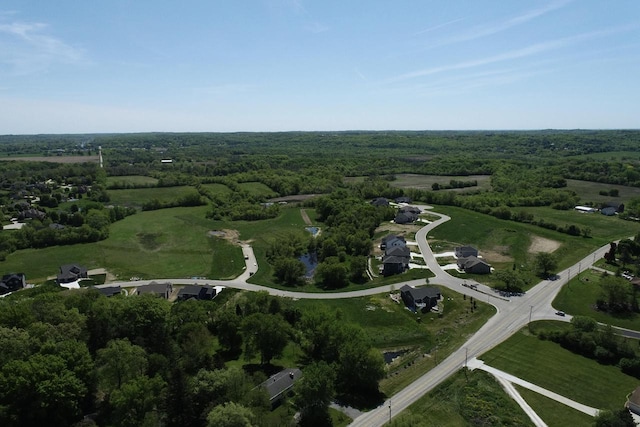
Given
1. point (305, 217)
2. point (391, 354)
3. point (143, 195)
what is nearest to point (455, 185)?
point (305, 217)

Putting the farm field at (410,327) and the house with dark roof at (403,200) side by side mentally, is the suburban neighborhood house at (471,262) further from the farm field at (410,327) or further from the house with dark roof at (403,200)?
the house with dark roof at (403,200)

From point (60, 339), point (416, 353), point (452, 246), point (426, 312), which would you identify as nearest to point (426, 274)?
point (426, 312)

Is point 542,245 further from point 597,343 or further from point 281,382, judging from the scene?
point 281,382

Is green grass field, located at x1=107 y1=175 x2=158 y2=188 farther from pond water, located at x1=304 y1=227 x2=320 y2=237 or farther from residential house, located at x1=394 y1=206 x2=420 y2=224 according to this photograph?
residential house, located at x1=394 y1=206 x2=420 y2=224

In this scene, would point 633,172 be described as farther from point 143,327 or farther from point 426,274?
point 143,327

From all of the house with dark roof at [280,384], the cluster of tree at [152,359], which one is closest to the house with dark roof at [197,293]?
the cluster of tree at [152,359]

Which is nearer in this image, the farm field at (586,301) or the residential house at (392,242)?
the farm field at (586,301)
